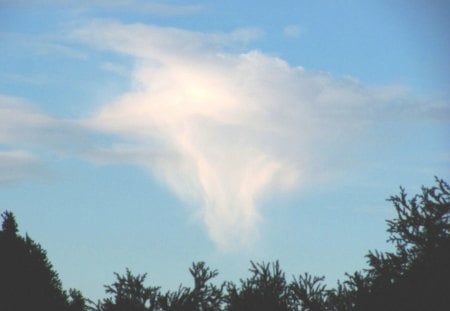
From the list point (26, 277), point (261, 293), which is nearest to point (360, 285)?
point (261, 293)

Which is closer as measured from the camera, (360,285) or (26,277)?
(360,285)

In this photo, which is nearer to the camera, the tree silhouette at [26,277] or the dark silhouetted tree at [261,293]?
the dark silhouetted tree at [261,293]

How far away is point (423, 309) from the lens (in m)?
19.3

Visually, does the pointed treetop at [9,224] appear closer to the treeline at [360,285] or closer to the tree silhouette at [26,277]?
the tree silhouette at [26,277]

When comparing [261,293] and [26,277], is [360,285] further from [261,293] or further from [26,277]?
[26,277]

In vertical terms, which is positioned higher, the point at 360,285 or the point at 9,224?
the point at 9,224

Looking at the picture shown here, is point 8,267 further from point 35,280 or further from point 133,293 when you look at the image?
point 133,293

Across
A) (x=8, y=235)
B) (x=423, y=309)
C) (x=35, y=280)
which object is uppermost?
(x=8, y=235)

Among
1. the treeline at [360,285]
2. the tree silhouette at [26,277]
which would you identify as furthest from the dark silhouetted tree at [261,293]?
the tree silhouette at [26,277]

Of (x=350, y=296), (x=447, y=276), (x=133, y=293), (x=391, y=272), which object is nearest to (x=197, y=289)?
(x=133, y=293)

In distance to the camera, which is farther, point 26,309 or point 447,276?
point 26,309

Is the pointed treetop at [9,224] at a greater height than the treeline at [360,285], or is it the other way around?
the pointed treetop at [9,224]

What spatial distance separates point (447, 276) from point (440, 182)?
163 inches

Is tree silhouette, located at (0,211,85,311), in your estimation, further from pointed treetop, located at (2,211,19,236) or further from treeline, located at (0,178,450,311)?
treeline, located at (0,178,450,311)
